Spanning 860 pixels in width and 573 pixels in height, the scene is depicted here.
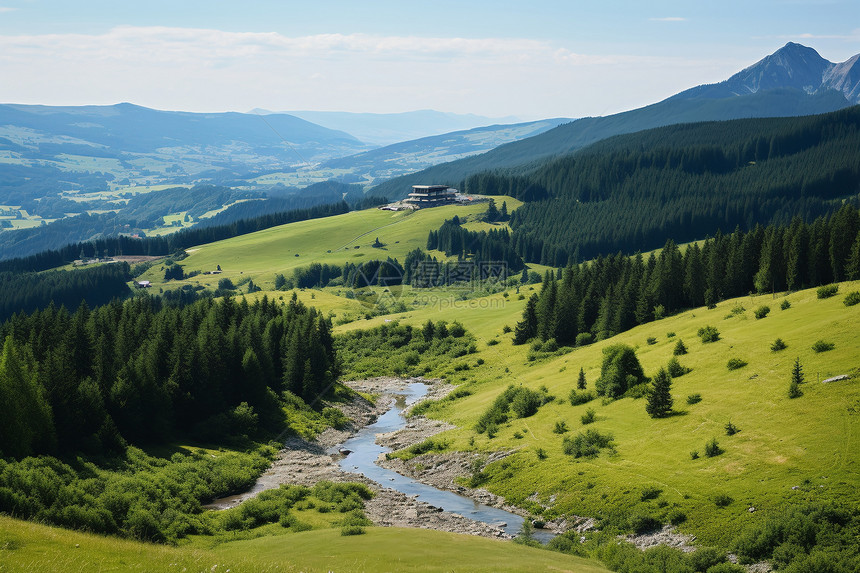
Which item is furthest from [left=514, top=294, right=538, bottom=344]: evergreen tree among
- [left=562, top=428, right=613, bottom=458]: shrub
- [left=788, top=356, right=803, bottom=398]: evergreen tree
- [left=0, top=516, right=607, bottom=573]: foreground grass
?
[left=0, top=516, right=607, bottom=573]: foreground grass

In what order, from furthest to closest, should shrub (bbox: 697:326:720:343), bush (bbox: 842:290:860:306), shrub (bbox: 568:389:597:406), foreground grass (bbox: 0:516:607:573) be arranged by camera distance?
shrub (bbox: 697:326:720:343), shrub (bbox: 568:389:597:406), bush (bbox: 842:290:860:306), foreground grass (bbox: 0:516:607:573)

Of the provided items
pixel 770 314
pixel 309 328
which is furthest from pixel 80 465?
pixel 770 314

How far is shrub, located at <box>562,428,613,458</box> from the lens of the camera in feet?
200

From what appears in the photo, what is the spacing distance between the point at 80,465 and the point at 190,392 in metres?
23.6

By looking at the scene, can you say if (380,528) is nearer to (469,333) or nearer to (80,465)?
(80,465)

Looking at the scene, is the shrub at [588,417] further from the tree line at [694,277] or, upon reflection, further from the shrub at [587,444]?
the tree line at [694,277]

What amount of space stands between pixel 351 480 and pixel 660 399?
98.7 feet

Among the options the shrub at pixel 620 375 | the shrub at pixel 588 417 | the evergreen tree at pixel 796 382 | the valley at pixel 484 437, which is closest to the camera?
the valley at pixel 484 437

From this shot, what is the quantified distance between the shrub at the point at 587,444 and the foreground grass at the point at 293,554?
18479 millimetres

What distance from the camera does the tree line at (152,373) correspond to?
5329 cm

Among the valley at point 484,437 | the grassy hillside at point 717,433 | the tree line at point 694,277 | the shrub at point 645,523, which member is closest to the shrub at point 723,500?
the valley at point 484,437

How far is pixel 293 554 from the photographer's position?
38.5 m

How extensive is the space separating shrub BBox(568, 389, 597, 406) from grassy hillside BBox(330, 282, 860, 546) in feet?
2.75

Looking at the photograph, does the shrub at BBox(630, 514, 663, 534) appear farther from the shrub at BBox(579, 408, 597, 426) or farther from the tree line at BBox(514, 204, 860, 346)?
the tree line at BBox(514, 204, 860, 346)
